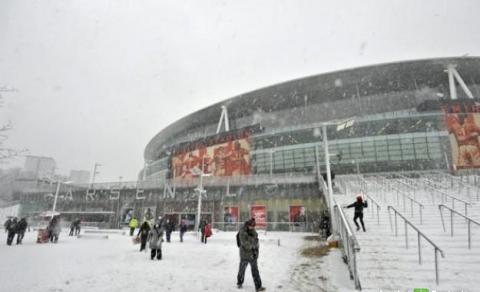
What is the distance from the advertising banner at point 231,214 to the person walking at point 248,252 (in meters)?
18.8

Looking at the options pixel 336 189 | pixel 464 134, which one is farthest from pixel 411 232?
pixel 464 134

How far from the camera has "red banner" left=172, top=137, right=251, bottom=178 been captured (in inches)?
1495

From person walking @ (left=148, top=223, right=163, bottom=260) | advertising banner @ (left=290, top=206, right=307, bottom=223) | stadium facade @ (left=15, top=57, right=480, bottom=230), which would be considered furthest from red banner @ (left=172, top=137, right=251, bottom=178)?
person walking @ (left=148, top=223, right=163, bottom=260)

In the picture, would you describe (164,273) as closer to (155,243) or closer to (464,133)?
(155,243)

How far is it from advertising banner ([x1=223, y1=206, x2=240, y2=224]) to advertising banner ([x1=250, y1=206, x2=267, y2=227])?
1.39 metres

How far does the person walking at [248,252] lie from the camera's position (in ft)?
17.3

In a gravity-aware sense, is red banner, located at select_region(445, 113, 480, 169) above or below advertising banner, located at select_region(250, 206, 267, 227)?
above

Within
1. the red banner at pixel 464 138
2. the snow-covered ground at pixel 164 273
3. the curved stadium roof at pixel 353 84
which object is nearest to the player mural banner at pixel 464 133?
the red banner at pixel 464 138

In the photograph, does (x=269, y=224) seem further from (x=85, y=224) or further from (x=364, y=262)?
(x=85, y=224)

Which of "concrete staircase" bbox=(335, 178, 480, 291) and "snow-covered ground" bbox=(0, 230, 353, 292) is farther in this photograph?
"snow-covered ground" bbox=(0, 230, 353, 292)

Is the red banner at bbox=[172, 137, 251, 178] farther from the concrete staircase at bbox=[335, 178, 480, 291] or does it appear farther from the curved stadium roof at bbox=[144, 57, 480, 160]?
the concrete staircase at bbox=[335, 178, 480, 291]

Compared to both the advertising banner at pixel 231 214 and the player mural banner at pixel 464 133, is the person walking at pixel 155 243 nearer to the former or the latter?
the advertising banner at pixel 231 214

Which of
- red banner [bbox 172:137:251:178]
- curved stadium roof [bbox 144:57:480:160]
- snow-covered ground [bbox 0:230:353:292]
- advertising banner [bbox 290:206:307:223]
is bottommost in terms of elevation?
snow-covered ground [bbox 0:230:353:292]

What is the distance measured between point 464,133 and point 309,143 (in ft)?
55.4
